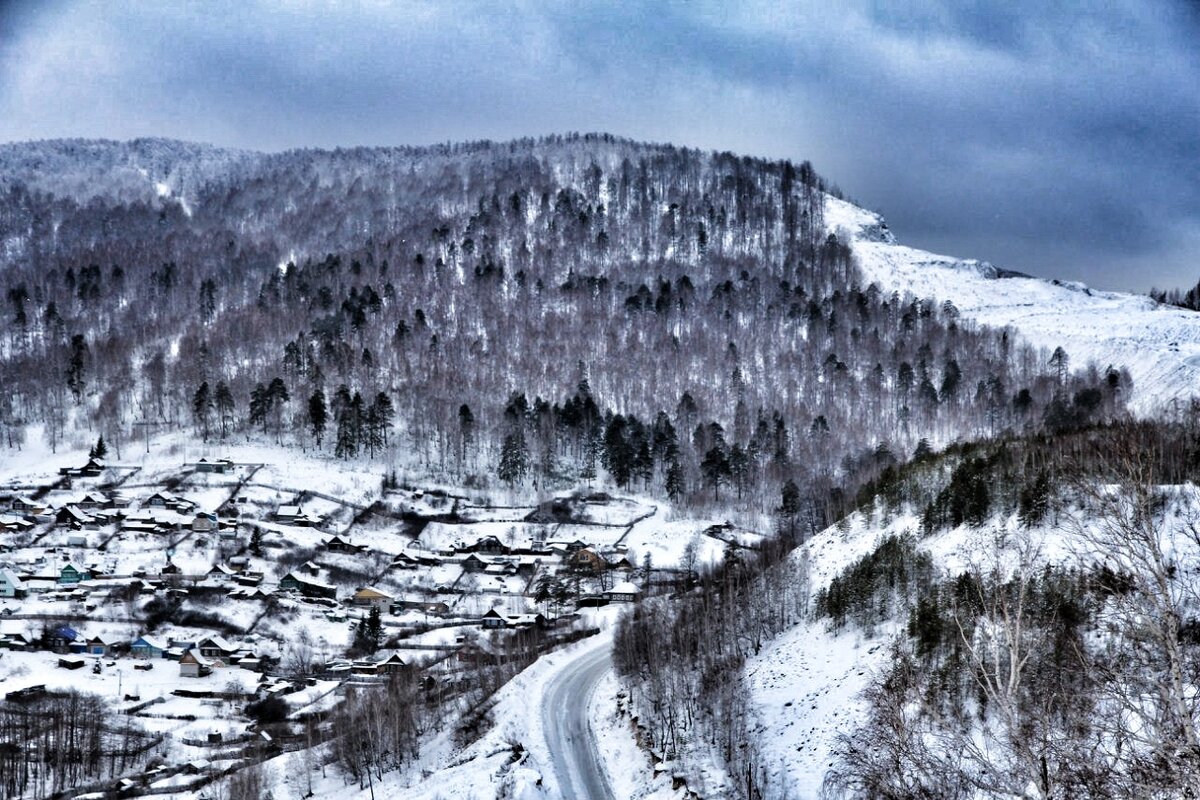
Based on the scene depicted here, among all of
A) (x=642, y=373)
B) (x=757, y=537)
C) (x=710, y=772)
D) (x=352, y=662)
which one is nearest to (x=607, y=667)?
(x=352, y=662)

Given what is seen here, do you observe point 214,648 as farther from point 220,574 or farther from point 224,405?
point 224,405

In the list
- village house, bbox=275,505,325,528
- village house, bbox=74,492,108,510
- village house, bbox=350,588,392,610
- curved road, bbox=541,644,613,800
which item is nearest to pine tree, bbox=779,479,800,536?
curved road, bbox=541,644,613,800

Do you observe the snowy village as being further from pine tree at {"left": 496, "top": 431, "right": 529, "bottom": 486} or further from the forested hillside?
the forested hillside

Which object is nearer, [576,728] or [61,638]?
[576,728]

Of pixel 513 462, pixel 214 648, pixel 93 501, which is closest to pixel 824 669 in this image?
pixel 214 648

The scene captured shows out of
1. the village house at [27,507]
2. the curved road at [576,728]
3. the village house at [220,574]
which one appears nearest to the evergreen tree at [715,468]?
the curved road at [576,728]

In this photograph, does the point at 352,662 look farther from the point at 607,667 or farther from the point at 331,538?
the point at 331,538

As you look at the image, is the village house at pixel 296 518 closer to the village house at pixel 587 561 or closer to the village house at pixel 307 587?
the village house at pixel 307 587
